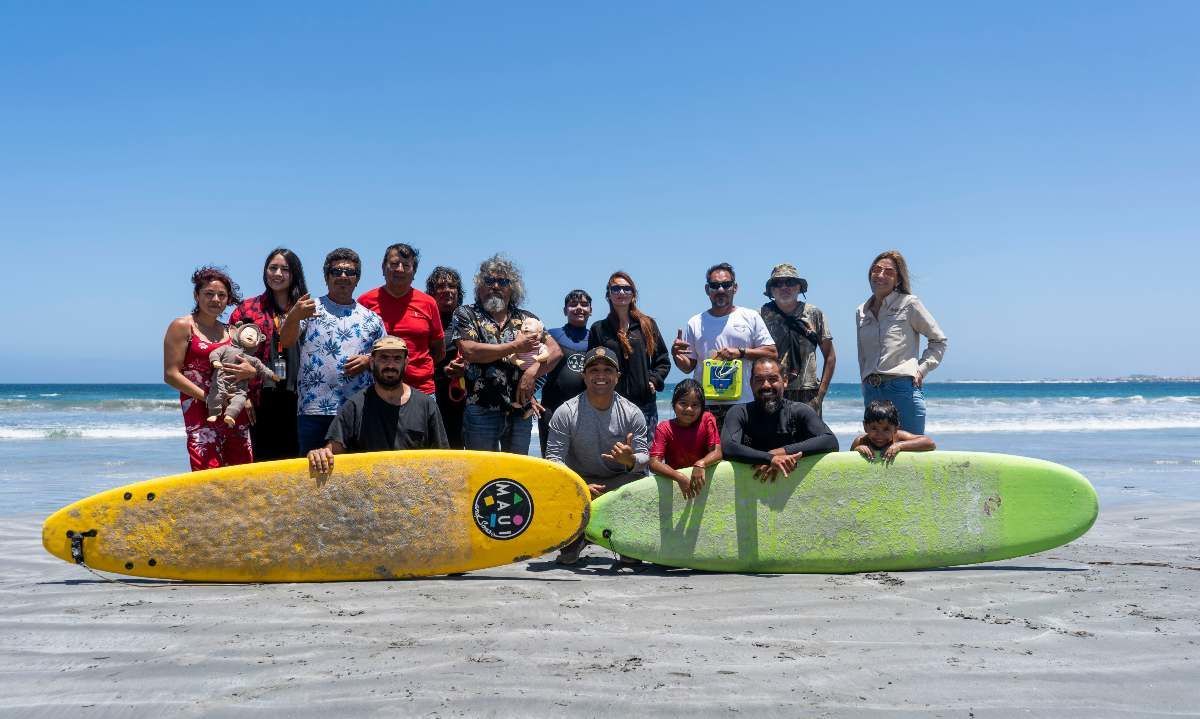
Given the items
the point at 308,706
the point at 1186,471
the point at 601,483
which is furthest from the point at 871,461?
the point at 1186,471

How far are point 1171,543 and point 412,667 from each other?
4491mm

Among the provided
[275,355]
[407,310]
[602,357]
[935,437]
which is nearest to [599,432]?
[602,357]

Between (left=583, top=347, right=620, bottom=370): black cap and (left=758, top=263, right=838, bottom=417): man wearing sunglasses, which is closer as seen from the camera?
(left=583, top=347, right=620, bottom=370): black cap

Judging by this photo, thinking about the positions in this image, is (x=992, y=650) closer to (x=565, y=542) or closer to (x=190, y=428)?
(x=565, y=542)

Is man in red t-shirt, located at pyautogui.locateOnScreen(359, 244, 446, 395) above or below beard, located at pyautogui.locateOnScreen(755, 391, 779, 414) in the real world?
above

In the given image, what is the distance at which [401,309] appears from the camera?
13.5 feet

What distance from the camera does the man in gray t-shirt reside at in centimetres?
398

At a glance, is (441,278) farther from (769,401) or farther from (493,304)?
(769,401)

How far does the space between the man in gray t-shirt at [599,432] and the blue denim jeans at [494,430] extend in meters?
0.33

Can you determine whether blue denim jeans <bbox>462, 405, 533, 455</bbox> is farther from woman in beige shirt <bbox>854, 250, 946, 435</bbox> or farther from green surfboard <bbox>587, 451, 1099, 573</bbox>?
woman in beige shirt <bbox>854, 250, 946, 435</bbox>

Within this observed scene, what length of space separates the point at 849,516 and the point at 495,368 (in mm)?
1934

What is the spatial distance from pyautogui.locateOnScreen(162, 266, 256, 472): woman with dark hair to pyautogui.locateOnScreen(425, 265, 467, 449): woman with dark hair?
3.23 feet

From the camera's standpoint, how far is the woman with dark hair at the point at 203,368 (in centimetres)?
366

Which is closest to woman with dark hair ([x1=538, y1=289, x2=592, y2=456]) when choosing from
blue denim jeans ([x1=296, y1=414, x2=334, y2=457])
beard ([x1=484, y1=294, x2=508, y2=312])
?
beard ([x1=484, y1=294, x2=508, y2=312])
